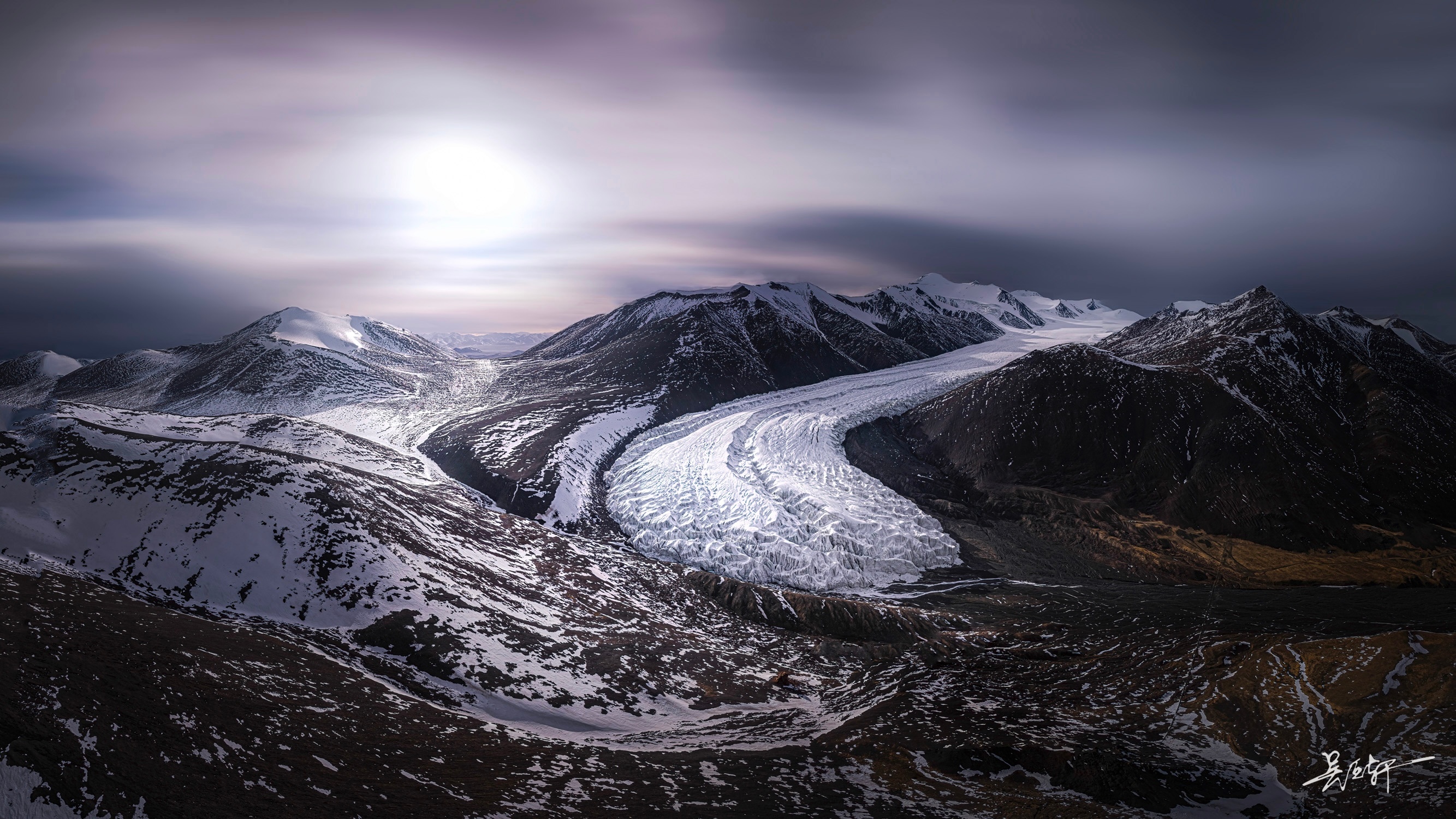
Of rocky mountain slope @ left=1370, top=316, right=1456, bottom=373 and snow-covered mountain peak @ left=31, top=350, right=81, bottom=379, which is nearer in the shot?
rocky mountain slope @ left=1370, top=316, right=1456, bottom=373

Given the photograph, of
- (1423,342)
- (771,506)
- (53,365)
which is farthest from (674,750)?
(53,365)

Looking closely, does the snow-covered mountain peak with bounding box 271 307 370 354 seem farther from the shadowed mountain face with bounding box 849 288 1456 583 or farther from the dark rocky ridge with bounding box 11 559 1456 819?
the shadowed mountain face with bounding box 849 288 1456 583

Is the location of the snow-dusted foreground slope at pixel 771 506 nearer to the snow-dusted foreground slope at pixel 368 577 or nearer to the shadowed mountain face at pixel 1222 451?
the shadowed mountain face at pixel 1222 451

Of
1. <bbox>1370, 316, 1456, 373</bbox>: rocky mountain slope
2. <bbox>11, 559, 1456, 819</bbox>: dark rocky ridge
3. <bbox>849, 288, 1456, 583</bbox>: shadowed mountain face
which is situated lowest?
<bbox>11, 559, 1456, 819</bbox>: dark rocky ridge

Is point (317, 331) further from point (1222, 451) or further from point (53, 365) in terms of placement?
point (1222, 451)

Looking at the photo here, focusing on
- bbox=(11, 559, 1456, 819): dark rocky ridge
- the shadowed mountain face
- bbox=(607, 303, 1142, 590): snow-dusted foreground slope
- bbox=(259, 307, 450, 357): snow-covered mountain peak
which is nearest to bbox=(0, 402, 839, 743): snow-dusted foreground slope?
bbox=(11, 559, 1456, 819): dark rocky ridge

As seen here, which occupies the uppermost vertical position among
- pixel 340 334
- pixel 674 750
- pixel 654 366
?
pixel 340 334
